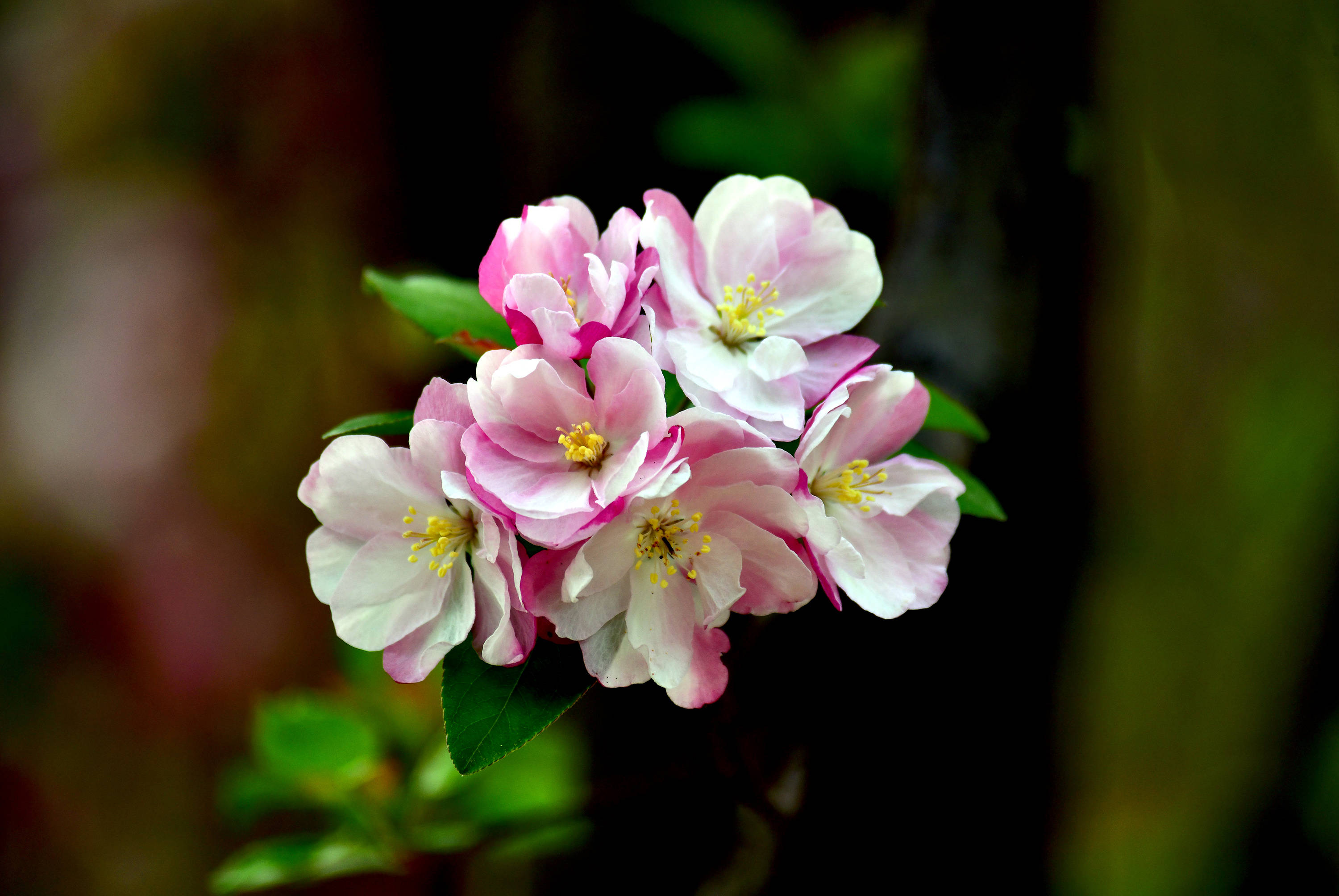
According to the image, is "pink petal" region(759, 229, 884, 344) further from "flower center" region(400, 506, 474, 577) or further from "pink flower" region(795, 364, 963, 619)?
"flower center" region(400, 506, 474, 577)

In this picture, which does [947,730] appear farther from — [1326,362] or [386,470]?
[1326,362]

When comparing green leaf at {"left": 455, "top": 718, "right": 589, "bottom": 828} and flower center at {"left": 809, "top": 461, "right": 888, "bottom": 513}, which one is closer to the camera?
flower center at {"left": 809, "top": 461, "right": 888, "bottom": 513}

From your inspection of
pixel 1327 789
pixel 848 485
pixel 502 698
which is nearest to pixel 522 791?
pixel 502 698

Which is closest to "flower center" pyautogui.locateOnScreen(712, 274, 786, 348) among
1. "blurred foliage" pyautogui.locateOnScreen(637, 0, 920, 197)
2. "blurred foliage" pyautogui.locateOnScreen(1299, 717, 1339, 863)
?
"blurred foliage" pyautogui.locateOnScreen(637, 0, 920, 197)

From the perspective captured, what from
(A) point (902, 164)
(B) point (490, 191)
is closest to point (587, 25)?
(B) point (490, 191)

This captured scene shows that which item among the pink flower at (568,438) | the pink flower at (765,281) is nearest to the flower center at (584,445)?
the pink flower at (568,438)

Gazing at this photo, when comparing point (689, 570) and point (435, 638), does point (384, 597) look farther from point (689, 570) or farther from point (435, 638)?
point (689, 570)

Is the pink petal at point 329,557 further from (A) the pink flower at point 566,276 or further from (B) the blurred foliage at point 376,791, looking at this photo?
(B) the blurred foliage at point 376,791
